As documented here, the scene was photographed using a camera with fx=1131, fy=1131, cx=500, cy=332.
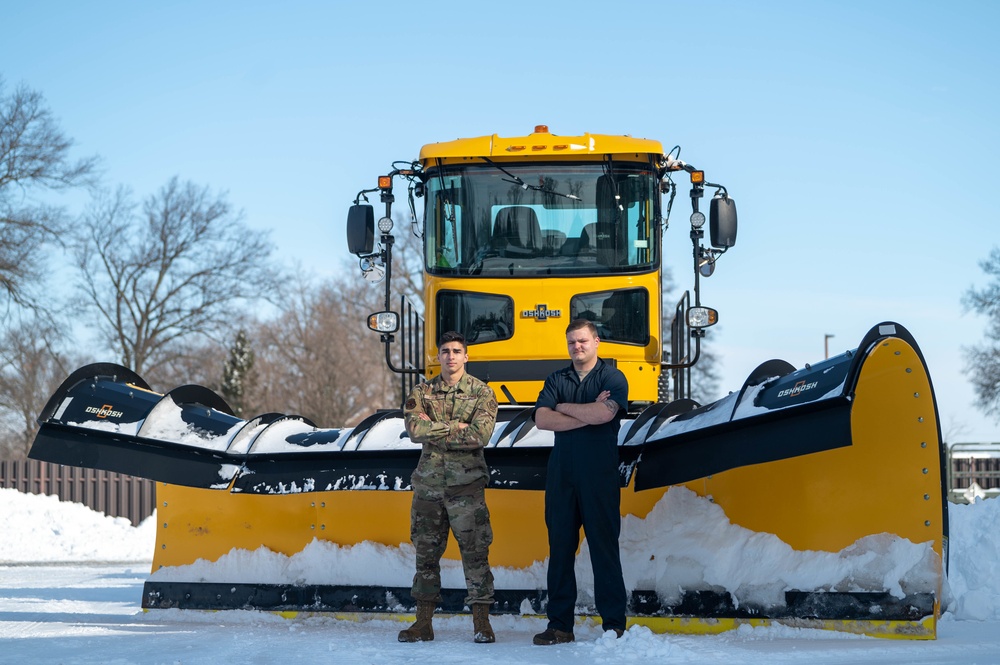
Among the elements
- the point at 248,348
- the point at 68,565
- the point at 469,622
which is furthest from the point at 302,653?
the point at 248,348

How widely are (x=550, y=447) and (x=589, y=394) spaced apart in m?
0.64

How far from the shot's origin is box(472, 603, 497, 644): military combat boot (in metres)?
5.78

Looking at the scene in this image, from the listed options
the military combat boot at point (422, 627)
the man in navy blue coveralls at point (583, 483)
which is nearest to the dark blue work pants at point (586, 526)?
the man in navy blue coveralls at point (583, 483)

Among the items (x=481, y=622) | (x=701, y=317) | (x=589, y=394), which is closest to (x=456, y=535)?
(x=481, y=622)

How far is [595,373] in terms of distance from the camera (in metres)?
5.89

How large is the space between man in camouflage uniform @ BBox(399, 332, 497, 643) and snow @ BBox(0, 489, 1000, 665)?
10.2 inches

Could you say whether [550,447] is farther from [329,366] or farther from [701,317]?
[329,366]

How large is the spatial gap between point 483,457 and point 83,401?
2698 millimetres

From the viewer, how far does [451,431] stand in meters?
5.93

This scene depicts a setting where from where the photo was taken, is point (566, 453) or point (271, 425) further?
point (271, 425)

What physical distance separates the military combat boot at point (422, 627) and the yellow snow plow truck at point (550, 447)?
551 mm

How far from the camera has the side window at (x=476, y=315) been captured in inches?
323

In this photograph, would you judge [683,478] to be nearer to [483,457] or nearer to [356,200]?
[483,457]

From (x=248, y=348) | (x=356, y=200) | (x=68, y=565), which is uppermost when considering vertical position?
(x=248, y=348)
